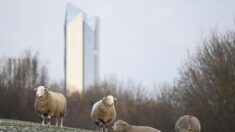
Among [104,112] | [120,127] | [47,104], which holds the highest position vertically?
[47,104]

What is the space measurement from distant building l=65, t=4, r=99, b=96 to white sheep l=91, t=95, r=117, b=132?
10287 cm

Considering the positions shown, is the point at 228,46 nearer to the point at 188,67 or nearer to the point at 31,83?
the point at 188,67

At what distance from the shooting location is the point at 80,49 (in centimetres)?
15125

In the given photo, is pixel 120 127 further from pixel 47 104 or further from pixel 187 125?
pixel 47 104

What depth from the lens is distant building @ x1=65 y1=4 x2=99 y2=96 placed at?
455ft

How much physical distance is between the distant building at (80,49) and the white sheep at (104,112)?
4050 inches

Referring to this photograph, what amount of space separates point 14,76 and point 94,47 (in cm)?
8798

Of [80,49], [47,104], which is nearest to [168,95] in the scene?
[47,104]

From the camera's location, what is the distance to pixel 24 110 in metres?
65.5

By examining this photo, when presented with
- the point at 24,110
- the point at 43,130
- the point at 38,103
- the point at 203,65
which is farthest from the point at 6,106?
the point at 43,130

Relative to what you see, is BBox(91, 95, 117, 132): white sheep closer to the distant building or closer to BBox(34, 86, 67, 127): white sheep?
BBox(34, 86, 67, 127): white sheep

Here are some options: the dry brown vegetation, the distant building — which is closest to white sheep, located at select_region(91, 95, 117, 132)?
the dry brown vegetation

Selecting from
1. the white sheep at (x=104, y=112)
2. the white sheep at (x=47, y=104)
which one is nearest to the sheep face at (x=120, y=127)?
the white sheep at (x=104, y=112)

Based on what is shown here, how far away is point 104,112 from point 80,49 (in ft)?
416
